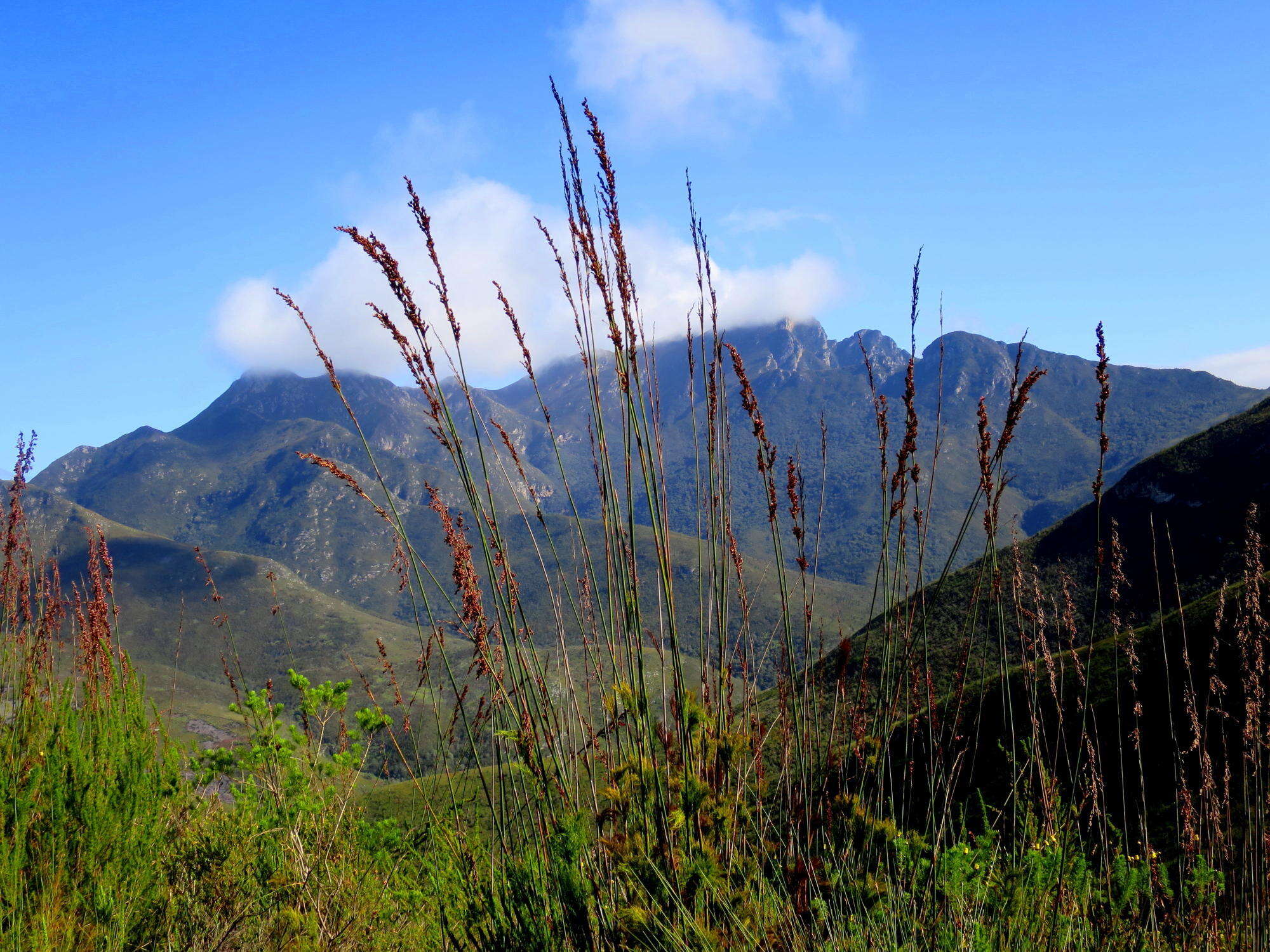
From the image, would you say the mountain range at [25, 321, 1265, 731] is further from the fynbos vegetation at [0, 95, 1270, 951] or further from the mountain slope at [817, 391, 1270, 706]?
the fynbos vegetation at [0, 95, 1270, 951]

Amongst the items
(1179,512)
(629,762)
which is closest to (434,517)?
(1179,512)

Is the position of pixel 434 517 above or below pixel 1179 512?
below

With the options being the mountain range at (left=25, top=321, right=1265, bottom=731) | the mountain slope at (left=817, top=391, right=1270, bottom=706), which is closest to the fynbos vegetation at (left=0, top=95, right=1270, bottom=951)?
the mountain slope at (left=817, top=391, right=1270, bottom=706)

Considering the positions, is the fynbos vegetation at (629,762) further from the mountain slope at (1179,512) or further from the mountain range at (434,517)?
the mountain range at (434,517)

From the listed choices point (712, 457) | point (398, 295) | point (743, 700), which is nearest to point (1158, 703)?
point (743, 700)

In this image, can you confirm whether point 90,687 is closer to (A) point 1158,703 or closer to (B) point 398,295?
(B) point 398,295

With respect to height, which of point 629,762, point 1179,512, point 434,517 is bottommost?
point 434,517

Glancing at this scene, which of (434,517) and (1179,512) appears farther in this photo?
(434,517)

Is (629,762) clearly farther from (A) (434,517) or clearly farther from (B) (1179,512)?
(A) (434,517)

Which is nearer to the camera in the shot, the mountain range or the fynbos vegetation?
the fynbos vegetation

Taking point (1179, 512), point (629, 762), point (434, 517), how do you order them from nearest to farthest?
point (629, 762), point (1179, 512), point (434, 517)

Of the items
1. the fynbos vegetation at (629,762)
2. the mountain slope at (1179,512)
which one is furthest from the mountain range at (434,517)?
the fynbos vegetation at (629,762)

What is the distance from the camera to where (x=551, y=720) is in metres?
2.01

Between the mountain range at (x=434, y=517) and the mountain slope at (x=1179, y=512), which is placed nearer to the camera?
the mountain slope at (x=1179, y=512)
